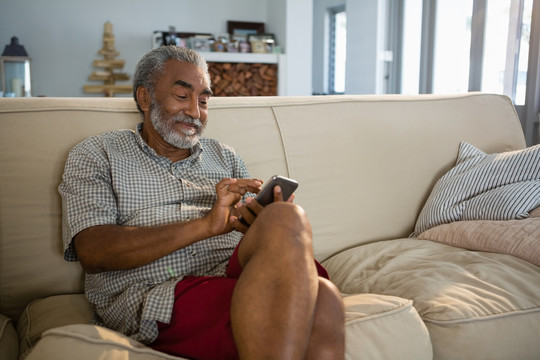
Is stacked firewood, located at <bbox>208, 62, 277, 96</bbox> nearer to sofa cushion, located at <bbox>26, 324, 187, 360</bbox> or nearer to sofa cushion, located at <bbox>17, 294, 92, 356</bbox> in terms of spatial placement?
sofa cushion, located at <bbox>17, 294, 92, 356</bbox>

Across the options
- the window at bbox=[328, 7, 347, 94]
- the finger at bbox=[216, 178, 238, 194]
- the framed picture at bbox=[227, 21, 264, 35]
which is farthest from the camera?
the window at bbox=[328, 7, 347, 94]

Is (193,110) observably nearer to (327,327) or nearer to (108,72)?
(327,327)

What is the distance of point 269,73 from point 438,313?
183 inches

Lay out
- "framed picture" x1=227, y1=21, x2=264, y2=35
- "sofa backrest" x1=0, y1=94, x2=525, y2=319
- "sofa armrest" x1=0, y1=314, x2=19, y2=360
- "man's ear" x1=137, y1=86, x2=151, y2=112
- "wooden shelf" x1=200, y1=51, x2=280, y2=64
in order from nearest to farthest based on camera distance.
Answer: "sofa armrest" x1=0, y1=314, x2=19, y2=360 → "sofa backrest" x1=0, y1=94, x2=525, y2=319 → "man's ear" x1=137, y1=86, x2=151, y2=112 → "wooden shelf" x1=200, y1=51, x2=280, y2=64 → "framed picture" x1=227, y1=21, x2=264, y2=35

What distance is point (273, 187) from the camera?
1212mm

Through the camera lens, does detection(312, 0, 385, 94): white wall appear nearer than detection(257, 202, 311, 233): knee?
No

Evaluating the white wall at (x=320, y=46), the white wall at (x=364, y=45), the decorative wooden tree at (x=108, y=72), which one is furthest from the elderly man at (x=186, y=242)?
the white wall at (x=320, y=46)

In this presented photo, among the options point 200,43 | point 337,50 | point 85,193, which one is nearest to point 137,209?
point 85,193

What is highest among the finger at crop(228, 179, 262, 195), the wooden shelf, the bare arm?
the wooden shelf

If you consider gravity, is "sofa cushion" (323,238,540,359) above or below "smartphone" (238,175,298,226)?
below

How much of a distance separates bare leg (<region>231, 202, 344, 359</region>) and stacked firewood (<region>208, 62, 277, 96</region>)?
4555mm

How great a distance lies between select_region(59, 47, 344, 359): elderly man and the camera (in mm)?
939

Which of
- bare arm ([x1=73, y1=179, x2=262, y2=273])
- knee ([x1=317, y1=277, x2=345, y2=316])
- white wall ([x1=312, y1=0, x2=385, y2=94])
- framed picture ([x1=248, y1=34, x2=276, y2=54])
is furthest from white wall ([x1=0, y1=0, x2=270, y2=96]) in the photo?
knee ([x1=317, y1=277, x2=345, y2=316])

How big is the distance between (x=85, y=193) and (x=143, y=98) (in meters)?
0.40
